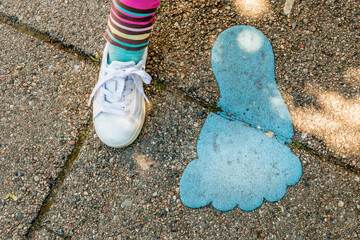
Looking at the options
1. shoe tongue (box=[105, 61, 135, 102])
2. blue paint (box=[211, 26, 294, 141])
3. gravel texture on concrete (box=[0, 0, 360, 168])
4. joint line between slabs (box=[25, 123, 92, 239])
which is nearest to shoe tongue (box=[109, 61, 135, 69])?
shoe tongue (box=[105, 61, 135, 102])

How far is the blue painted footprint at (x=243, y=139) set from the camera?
1607mm

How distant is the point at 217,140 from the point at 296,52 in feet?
2.33

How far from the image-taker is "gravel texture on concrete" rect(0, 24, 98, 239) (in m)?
1.60

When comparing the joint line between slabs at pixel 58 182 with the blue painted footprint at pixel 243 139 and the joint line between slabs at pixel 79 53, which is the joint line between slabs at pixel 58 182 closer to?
the joint line between slabs at pixel 79 53

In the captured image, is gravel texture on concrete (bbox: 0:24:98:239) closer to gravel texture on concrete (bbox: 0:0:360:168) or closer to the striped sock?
gravel texture on concrete (bbox: 0:0:360:168)

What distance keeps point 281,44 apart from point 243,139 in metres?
0.63

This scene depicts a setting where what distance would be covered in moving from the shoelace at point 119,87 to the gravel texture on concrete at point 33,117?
190mm

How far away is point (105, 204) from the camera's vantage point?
1597mm

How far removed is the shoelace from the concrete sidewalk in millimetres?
163

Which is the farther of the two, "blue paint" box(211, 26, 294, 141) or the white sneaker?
"blue paint" box(211, 26, 294, 141)

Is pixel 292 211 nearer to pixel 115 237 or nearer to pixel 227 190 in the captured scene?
pixel 227 190

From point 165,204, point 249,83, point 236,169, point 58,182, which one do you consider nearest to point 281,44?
point 249,83

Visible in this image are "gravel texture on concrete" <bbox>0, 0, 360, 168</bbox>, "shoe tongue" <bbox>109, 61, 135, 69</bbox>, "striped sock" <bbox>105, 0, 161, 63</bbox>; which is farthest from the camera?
"gravel texture on concrete" <bbox>0, 0, 360, 168</bbox>

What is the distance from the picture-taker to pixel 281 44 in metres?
1.84
